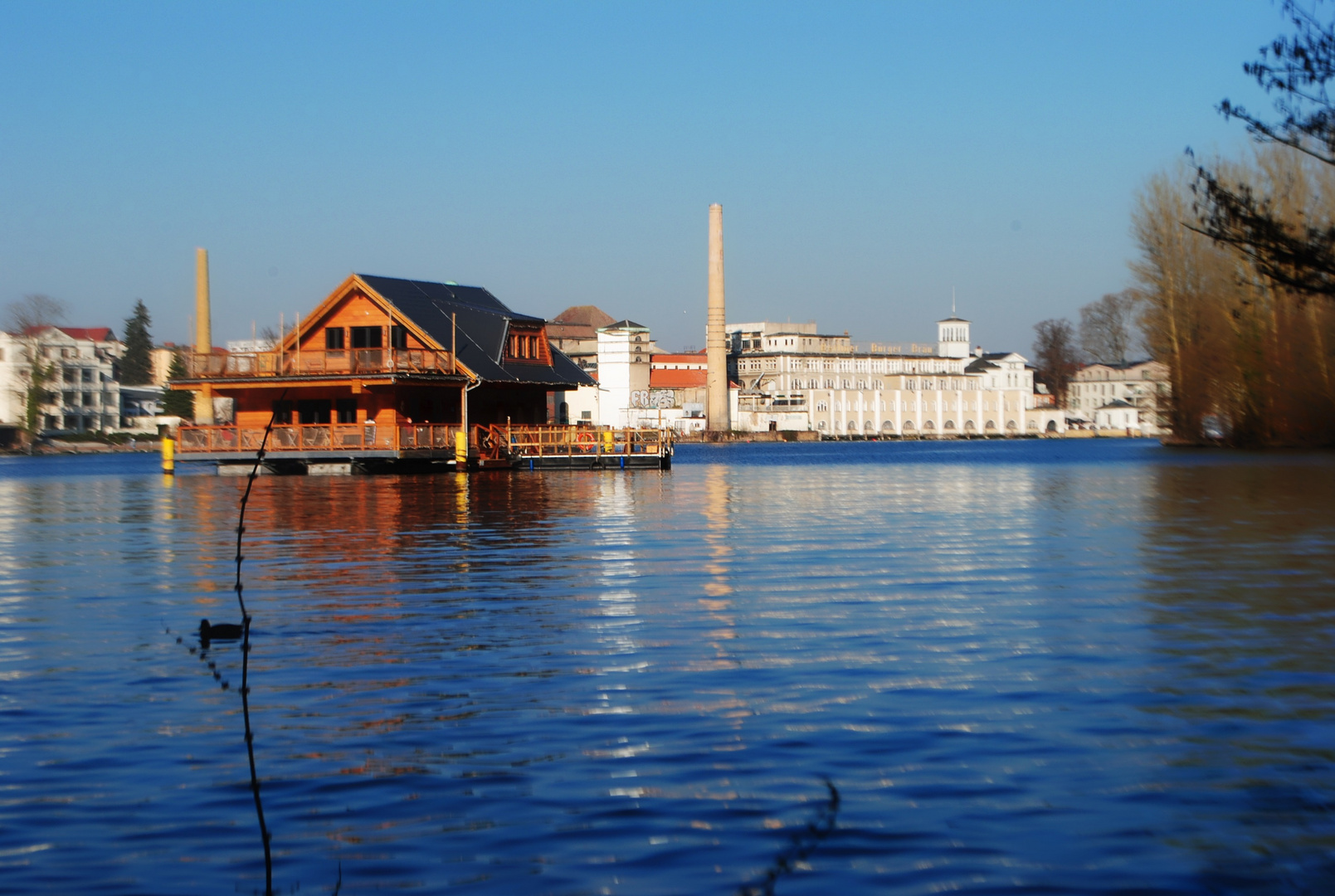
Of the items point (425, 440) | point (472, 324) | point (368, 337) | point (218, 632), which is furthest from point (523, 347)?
point (218, 632)

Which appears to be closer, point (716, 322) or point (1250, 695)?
point (1250, 695)

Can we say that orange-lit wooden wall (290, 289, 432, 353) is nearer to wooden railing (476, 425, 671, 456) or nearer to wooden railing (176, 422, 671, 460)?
wooden railing (176, 422, 671, 460)

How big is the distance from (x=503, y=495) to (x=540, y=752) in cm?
3163

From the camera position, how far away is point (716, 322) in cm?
13175

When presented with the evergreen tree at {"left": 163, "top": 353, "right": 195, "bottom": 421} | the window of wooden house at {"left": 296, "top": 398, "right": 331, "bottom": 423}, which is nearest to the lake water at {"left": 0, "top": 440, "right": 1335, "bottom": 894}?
the window of wooden house at {"left": 296, "top": 398, "right": 331, "bottom": 423}

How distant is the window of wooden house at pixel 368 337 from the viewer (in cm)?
5916

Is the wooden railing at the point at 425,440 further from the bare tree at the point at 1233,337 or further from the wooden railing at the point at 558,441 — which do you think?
the bare tree at the point at 1233,337

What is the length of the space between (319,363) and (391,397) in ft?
10.6

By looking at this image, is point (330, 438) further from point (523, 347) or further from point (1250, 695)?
point (1250, 695)

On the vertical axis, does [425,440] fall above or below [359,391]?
below

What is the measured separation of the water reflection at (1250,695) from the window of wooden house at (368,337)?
40351 millimetres

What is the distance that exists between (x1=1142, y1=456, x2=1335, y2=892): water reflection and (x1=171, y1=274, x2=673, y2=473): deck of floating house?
119 feet

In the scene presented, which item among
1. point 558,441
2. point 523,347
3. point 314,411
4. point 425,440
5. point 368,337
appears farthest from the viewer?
point 523,347

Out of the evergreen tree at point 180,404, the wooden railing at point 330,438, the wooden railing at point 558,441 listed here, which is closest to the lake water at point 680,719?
the wooden railing at point 330,438
